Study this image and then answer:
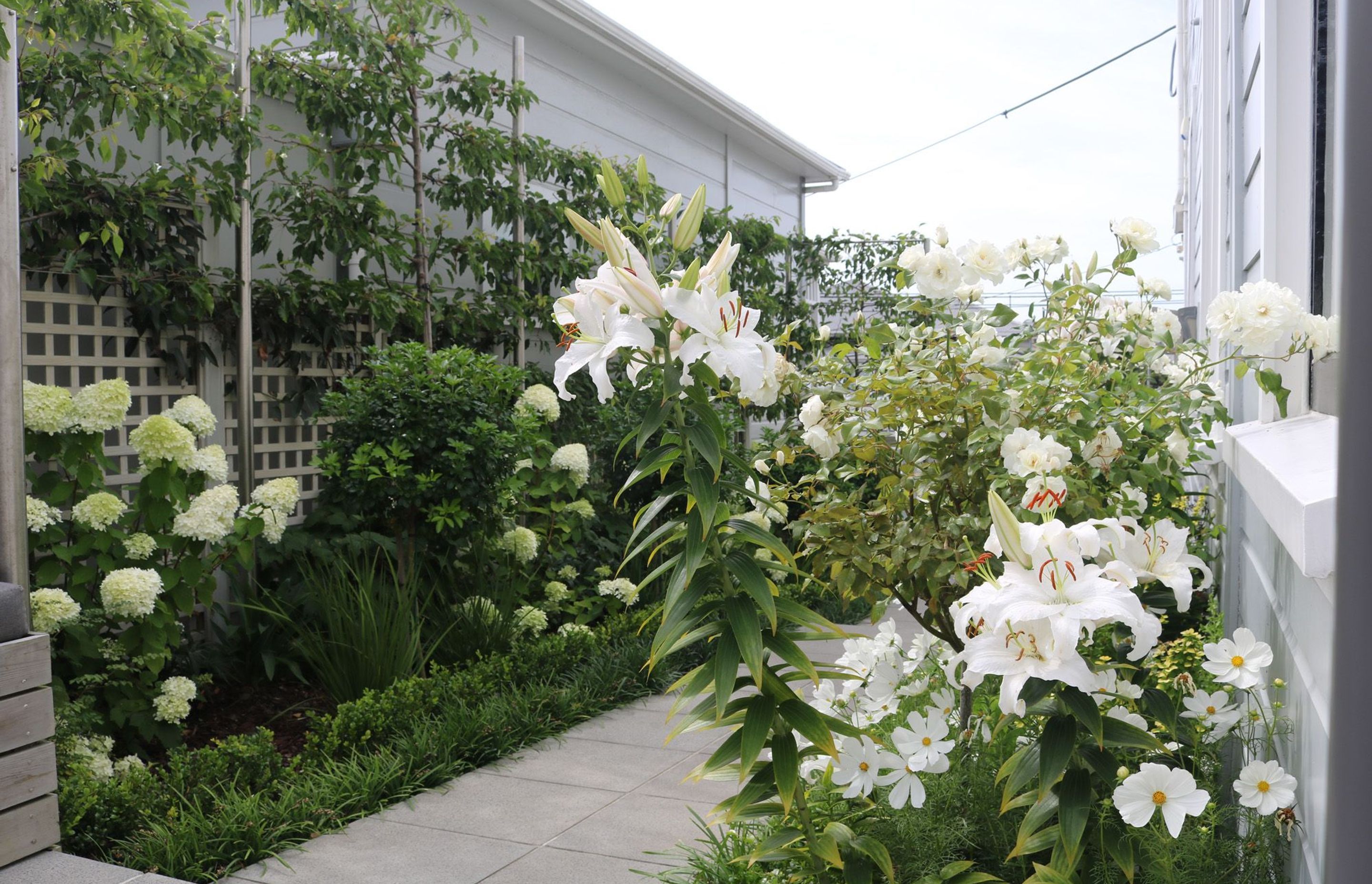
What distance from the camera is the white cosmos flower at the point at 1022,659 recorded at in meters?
1.33

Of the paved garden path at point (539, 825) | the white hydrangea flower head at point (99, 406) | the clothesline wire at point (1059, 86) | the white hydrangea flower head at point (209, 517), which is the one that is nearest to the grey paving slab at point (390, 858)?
the paved garden path at point (539, 825)

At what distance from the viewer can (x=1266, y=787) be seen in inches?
61.3

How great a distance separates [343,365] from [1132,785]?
4.72 meters

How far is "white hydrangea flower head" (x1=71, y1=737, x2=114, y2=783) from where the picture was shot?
10.7 feet

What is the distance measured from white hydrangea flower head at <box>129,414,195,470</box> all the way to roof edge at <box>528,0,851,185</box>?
167 inches

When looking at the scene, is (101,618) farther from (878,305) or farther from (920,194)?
(920,194)

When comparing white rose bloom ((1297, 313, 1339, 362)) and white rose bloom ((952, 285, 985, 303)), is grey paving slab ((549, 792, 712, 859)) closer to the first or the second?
white rose bloom ((952, 285, 985, 303))

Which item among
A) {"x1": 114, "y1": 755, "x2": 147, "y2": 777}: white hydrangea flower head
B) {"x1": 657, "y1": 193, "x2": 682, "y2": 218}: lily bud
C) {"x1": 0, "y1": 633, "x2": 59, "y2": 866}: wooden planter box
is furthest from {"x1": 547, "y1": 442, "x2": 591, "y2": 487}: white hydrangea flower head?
{"x1": 657, "y1": 193, "x2": 682, "y2": 218}: lily bud

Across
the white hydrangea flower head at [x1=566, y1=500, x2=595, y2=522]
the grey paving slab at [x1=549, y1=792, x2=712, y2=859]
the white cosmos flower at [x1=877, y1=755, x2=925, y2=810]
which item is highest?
the white hydrangea flower head at [x1=566, y1=500, x2=595, y2=522]

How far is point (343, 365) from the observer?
17.9ft

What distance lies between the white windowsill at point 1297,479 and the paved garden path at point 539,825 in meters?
1.85

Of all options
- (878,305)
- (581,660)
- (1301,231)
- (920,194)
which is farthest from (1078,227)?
(920,194)

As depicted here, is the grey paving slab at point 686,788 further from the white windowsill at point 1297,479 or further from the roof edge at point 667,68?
the roof edge at point 667,68

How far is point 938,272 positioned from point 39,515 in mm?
2909
